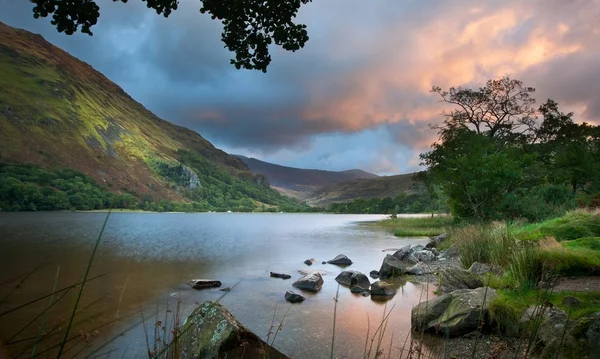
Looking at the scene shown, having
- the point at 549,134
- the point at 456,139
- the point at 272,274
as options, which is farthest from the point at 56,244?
the point at 549,134

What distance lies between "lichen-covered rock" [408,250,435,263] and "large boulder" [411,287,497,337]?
11.7 metres

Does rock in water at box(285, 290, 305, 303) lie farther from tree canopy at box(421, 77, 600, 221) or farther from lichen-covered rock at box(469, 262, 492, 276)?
tree canopy at box(421, 77, 600, 221)

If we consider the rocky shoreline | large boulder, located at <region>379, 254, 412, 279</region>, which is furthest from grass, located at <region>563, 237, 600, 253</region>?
large boulder, located at <region>379, 254, 412, 279</region>

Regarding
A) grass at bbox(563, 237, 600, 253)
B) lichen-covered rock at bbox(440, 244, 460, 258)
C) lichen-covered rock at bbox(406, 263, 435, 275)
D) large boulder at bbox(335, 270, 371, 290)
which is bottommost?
large boulder at bbox(335, 270, 371, 290)

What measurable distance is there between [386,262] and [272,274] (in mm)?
6117

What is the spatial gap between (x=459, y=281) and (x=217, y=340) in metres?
8.15

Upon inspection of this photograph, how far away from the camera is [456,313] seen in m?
8.44

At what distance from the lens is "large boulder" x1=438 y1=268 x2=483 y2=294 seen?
11.4 m

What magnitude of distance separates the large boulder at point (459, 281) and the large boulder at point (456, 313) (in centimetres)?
219

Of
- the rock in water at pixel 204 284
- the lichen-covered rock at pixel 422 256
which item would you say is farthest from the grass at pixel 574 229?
the rock in water at pixel 204 284

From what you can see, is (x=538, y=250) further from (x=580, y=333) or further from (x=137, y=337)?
(x=137, y=337)

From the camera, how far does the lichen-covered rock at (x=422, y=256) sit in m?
20.8

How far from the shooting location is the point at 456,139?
3903cm

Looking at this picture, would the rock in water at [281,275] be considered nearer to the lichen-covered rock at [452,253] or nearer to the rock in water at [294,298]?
the rock in water at [294,298]
